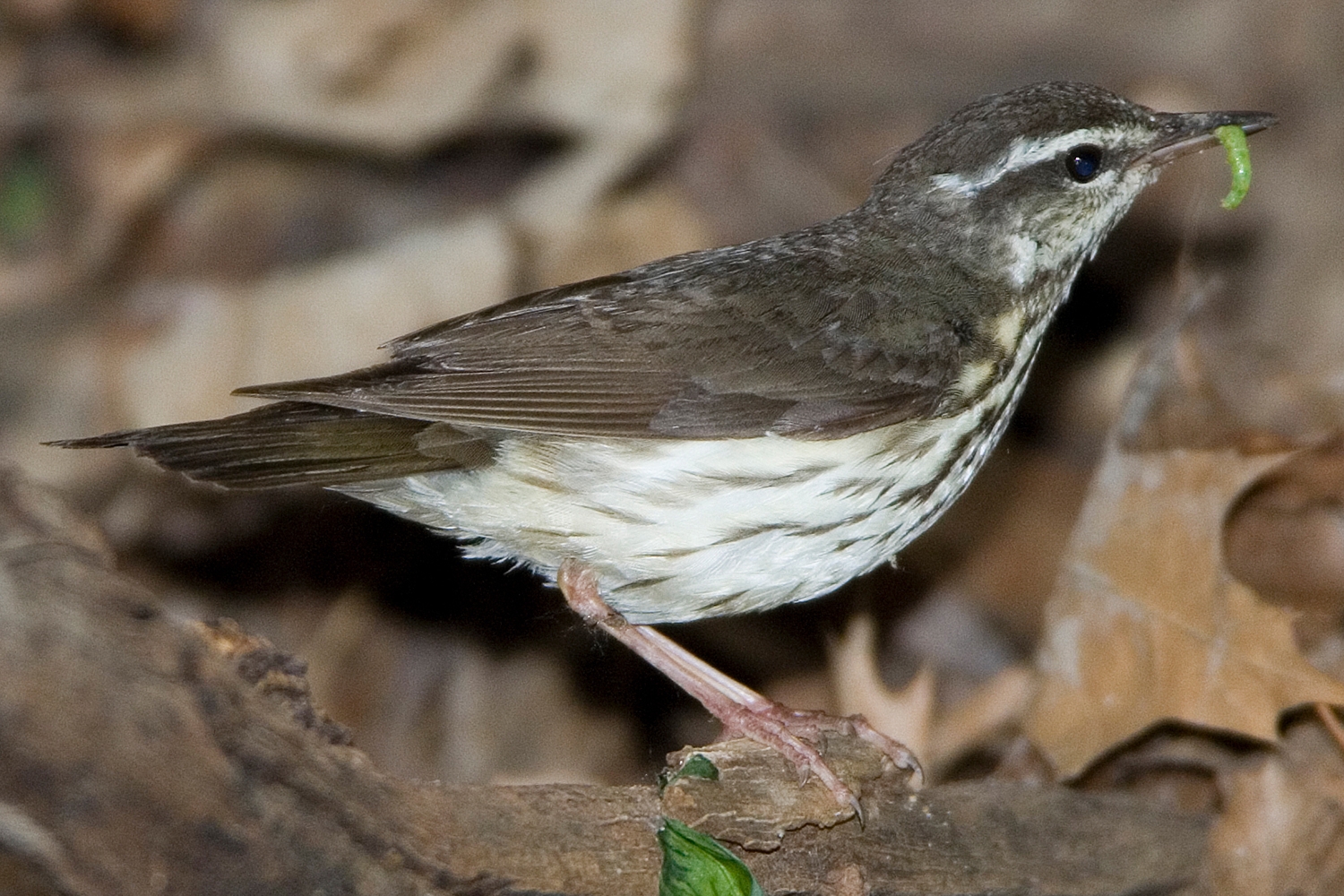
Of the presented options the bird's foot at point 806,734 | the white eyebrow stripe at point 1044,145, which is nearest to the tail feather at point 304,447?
the bird's foot at point 806,734

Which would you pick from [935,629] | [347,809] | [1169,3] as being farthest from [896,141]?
[347,809]

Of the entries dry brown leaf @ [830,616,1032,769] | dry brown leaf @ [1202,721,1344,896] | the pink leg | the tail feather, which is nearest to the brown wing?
the tail feather

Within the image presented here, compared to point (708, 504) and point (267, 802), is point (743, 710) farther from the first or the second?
point (267, 802)

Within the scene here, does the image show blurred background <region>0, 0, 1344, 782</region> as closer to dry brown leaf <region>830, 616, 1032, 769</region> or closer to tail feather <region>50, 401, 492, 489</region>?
dry brown leaf <region>830, 616, 1032, 769</region>

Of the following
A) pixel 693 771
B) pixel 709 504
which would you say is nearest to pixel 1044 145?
pixel 709 504

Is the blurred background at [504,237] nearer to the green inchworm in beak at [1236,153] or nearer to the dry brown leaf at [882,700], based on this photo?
the dry brown leaf at [882,700]

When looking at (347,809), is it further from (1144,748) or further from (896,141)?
(896,141)
